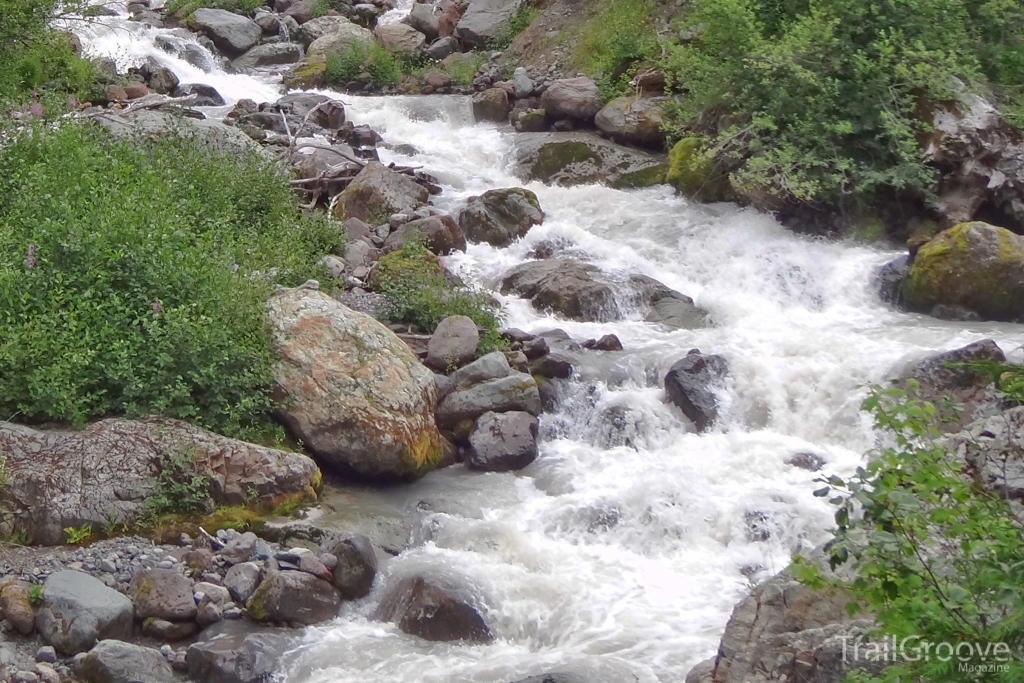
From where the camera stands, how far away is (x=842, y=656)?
4.46 metres

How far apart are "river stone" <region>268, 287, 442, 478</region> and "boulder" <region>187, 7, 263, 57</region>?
1541cm

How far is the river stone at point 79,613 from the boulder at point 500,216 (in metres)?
8.34

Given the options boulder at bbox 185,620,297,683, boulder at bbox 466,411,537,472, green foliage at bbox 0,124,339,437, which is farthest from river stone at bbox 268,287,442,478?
boulder at bbox 185,620,297,683

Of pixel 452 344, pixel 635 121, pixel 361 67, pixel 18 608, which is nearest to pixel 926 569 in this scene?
pixel 18 608

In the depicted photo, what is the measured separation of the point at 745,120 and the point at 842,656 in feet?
39.2

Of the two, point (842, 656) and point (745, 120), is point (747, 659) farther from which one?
point (745, 120)

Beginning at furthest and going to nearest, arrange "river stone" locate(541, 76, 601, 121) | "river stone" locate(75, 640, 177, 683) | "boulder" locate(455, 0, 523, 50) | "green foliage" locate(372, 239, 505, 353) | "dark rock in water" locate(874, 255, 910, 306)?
1. "boulder" locate(455, 0, 523, 50)
2. "river stone" locate(541, 76, 601, 121)
3. "dark rock in water" locate(874, 255, 910, 306)
4. "green foliage" locate(372, 239, 505, 353)
5. "river stone" locate(75, 640, 177, 683)

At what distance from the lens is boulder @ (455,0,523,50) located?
914 inches

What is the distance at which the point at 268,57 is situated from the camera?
2288cm

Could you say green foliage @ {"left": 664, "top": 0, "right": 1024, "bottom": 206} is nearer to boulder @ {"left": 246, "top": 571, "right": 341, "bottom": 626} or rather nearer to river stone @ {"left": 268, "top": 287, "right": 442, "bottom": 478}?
river stone @ {"left": 268, "top": 287, "right": 442, "bottom": 478}

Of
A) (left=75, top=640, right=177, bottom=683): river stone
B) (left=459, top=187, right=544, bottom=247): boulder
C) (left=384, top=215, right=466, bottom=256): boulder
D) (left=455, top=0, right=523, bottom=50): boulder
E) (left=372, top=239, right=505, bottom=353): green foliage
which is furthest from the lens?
(left=455, top=0, right=523, bottom=50): boulder

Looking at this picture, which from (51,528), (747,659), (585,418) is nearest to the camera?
(747,659)

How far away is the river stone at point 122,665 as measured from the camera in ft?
20.2

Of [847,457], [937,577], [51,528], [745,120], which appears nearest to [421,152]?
[745,120]
